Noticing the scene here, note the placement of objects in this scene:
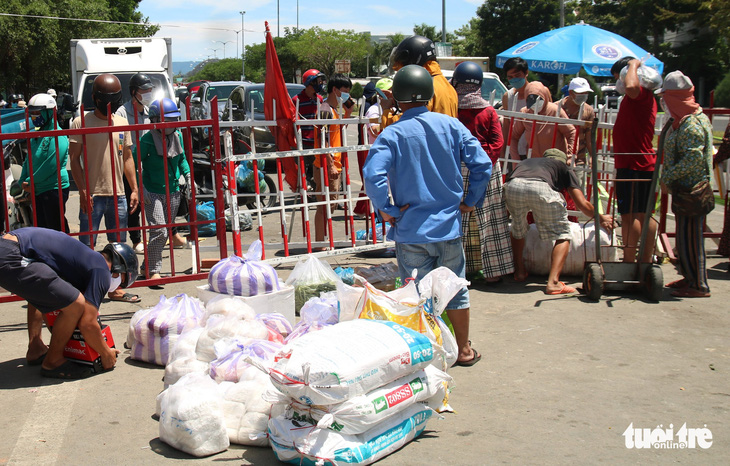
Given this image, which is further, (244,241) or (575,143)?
(244,241)

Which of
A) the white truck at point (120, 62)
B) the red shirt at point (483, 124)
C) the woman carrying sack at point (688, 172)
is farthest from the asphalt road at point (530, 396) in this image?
the white truck at point (120, 62)

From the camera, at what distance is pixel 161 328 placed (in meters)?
5.02

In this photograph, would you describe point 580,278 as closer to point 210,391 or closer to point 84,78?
point 210,391

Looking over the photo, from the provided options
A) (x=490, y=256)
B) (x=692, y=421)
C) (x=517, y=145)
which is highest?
(x=517, y=145)

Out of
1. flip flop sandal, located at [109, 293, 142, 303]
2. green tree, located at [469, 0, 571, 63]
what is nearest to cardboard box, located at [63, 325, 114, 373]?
flip flop sandal, located at [109, 293, 142, 303]

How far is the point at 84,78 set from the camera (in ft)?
48.2

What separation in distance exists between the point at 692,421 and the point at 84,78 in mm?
13727

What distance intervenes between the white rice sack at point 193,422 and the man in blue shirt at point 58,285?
1220 millimetres

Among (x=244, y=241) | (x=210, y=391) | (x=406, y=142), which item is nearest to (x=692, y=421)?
(x=406, y=142)

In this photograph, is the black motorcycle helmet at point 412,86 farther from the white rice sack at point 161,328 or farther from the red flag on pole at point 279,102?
the red flag on pole at point 279,102

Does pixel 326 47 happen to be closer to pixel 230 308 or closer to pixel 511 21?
pixel 511 21

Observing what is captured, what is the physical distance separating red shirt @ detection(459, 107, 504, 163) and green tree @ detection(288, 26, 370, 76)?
68.7 meters

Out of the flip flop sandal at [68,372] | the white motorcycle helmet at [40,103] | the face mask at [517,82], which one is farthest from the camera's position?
the face mask at [517,82]

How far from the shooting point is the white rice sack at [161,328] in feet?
16.5
